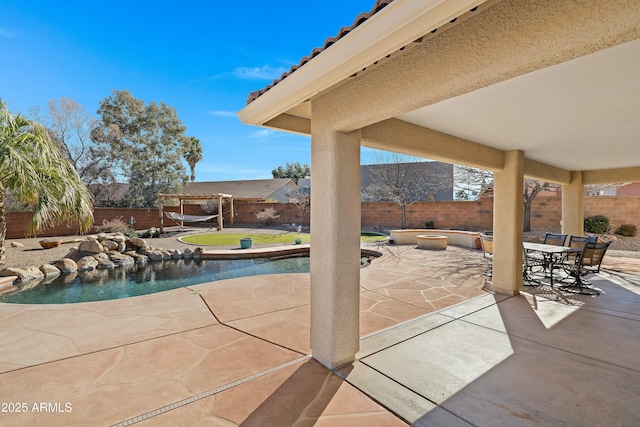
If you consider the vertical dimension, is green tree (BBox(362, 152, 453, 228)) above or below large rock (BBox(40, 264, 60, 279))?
above

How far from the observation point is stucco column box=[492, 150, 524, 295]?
5.21 meters

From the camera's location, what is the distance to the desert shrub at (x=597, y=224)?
13.4 meters

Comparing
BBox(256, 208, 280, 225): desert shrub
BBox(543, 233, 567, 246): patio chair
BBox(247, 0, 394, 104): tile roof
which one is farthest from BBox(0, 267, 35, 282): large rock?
BBox(256, 208, 280, 225): desert shrub

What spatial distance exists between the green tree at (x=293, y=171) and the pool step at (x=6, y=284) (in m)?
35.7

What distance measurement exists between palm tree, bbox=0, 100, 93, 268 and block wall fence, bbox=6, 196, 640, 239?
33.5 ft

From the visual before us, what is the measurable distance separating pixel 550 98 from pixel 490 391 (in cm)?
275

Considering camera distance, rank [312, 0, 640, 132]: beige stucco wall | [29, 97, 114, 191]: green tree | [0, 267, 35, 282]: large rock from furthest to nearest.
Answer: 1. [29, 97, 114, 191]: green tree
2. [0, 267, 35, 282]: large rock
3. [312, 0, 640, 132]: beige stucco wall

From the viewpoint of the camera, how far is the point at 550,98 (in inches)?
110

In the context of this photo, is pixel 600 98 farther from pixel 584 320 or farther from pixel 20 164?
pixel 20 164

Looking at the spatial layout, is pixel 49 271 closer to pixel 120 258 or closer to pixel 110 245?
pixel 120 258

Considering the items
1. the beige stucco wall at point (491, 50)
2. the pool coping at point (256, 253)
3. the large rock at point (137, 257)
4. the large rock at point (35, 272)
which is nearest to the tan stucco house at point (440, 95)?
the beige stucco wall at point (491, 50)

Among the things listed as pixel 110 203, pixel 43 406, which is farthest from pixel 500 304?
pixel 110 203

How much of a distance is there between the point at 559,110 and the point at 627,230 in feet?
49.6

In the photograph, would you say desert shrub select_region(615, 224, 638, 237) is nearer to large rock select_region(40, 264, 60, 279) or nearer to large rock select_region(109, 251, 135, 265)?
large rock select_region(109, 251, 135, 265)
